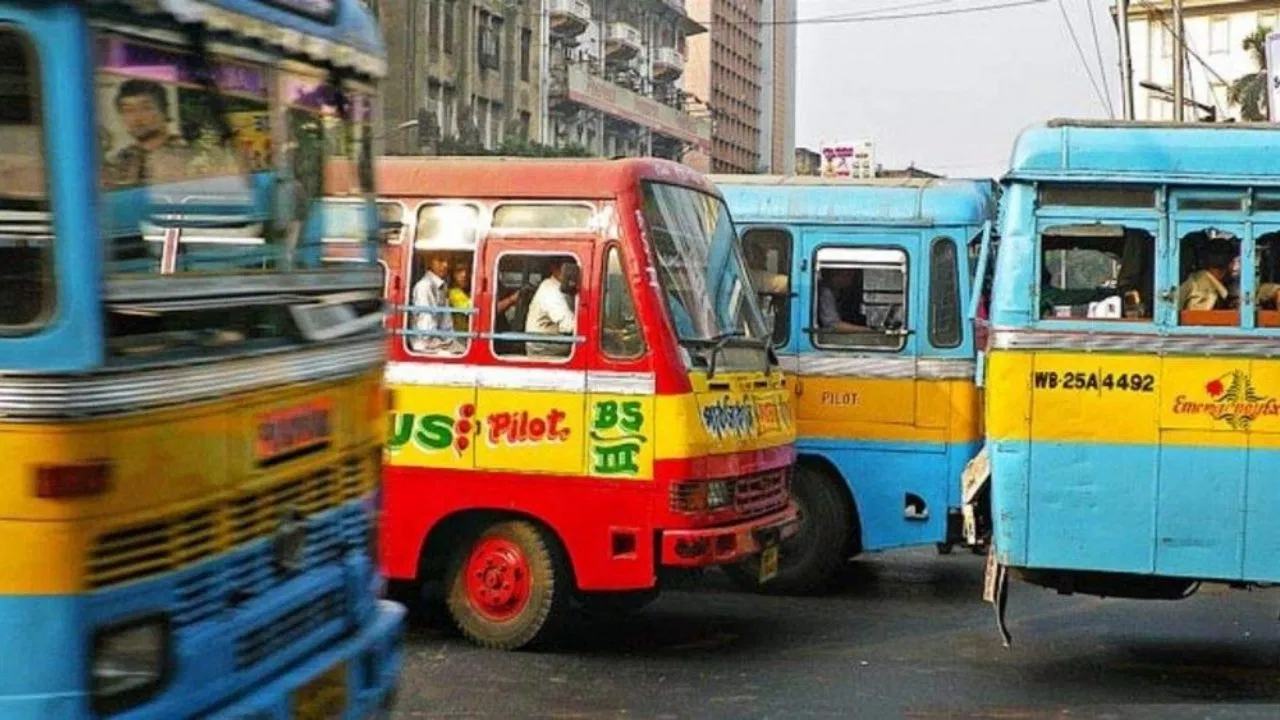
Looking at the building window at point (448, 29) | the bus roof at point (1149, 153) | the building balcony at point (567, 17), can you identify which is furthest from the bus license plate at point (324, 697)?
the building balcony at point (567, 17)

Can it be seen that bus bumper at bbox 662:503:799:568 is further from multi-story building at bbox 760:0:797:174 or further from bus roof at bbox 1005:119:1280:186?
multi-story building at bbox 760:0:797:174

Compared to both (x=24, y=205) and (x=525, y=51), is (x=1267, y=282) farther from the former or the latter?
(x=525, y=51)

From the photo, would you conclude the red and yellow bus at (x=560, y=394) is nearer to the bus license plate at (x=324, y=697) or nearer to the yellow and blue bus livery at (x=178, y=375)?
the yellow and blue bus livery at (x=178, y=375)

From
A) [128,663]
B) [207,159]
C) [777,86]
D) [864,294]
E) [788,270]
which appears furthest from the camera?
[777,86]

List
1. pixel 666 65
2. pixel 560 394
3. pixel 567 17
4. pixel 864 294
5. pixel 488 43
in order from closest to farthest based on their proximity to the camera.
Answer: pixel 560 394
pixel 864 294
pixel 488 43
pixel 567 17
pixel 666 65

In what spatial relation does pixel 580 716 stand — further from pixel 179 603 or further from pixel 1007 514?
pixel 179 603

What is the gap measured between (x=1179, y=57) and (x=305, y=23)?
73.0 ft

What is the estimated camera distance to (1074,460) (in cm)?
881

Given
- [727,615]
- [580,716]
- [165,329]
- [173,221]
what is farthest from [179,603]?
[727,615]

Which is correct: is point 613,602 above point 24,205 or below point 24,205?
below

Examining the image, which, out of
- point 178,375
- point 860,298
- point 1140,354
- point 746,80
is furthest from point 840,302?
point 746,80

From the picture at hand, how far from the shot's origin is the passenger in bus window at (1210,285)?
8727mm

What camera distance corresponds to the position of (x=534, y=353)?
9.46 meters

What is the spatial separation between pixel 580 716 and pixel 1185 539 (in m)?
3.30
